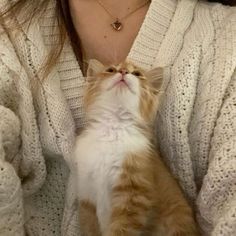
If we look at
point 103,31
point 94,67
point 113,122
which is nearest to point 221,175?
point 113,122

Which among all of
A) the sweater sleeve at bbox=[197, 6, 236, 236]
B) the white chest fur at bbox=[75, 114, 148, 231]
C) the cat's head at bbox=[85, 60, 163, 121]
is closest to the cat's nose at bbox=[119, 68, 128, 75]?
the cat's head at bbox=[85, 60, 163, 121]

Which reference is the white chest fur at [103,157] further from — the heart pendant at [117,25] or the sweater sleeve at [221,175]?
the heart pendant at [117,25]

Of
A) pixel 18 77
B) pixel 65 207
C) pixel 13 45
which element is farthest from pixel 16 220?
pixel 13 45

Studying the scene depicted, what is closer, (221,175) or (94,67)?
(221,175)

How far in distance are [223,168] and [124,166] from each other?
0.80 ft

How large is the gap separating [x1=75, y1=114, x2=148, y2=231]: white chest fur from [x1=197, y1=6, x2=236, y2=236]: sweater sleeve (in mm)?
196

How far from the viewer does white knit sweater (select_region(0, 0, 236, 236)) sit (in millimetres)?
1281

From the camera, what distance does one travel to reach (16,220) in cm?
126

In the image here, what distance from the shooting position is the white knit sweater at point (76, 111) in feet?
4.20

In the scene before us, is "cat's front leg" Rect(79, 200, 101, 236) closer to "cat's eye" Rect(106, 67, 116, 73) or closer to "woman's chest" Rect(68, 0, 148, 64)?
"cat's eye" Rect(106, 67, 116, 73)

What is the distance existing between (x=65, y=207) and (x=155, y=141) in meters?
0.30

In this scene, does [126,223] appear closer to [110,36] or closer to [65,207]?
[65,207]

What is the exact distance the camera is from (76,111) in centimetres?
144

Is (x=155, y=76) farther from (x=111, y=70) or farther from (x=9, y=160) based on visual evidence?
(x=9, y=160)
